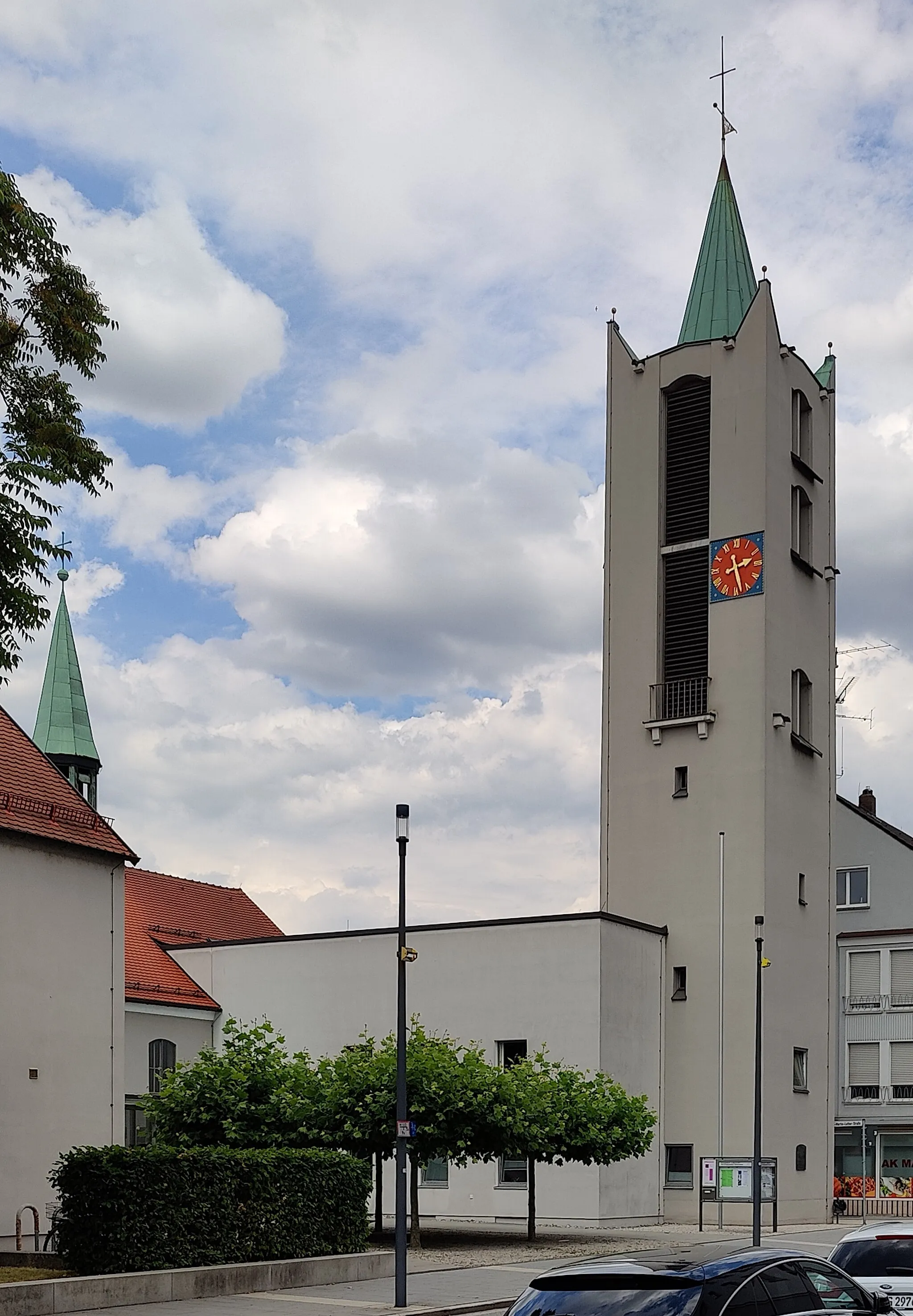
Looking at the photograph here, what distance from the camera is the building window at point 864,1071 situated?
6294 centimetres

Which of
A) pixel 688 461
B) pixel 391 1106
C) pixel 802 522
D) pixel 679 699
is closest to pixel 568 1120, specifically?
pixel 391 1106

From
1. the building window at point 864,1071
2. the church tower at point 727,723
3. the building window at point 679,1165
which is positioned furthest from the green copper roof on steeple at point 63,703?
the building window at point 864,1071

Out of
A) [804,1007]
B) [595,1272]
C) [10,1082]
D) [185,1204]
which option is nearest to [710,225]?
[804,1007]

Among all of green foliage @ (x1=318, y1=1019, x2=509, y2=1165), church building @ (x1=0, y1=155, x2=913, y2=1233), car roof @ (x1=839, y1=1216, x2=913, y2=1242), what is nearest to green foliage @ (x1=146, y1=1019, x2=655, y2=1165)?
green foliage @ (x1=318, y1=1019, x2=509, y2=1165)

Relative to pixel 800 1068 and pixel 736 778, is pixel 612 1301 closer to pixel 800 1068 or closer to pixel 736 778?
pixel 736 778

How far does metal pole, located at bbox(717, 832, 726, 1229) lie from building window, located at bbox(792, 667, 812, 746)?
5138mm

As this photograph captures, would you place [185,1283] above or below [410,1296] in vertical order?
above

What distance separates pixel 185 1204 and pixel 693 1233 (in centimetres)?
2116

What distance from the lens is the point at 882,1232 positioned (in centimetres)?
1511

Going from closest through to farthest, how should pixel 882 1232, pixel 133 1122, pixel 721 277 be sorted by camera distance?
1. pixel 882 1232
2. pixel 133 1122
3. pixel 721 277

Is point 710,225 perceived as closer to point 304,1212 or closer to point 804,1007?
point 804,1007

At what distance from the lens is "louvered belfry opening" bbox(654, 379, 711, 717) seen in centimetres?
5253

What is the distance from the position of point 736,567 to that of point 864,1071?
2327 cm

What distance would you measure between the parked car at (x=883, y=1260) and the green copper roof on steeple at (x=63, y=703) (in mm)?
53945
